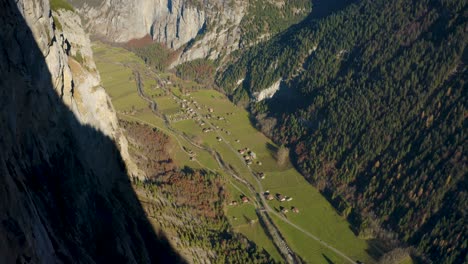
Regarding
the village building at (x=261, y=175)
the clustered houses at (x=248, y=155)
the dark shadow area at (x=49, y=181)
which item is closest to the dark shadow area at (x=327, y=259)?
the village building at (x=261, y=175)

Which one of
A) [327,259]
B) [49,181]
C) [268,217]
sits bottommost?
[327,259]

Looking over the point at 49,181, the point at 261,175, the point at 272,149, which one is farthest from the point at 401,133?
the point at 49,181

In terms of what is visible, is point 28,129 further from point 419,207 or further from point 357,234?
point 419,207

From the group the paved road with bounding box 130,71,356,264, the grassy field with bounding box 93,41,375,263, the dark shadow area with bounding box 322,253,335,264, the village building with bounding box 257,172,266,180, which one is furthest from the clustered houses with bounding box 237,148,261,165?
the dark shadow area with bounding box 322,253,335,264

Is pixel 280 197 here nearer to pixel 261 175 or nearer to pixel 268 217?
pixel 268 217

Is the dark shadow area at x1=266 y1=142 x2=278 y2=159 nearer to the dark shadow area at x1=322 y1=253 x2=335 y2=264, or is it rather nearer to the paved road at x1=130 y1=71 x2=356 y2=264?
the paved road at x1=130 y1=71 x2=356 y2=264

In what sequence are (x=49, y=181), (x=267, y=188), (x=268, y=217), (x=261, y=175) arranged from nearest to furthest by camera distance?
(x=49, y=181) → (x=268, y=217) → (x=267, y=188) → (x=261, y=175)
